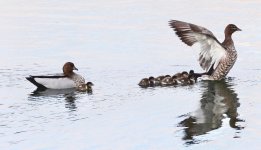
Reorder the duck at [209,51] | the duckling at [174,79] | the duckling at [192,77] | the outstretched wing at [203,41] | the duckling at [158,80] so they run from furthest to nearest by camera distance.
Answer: the duck at [209,51], the outstretched wing at [203,41], the duckling at [192,77], the duckling at [174,79], the duckling at [158,80]

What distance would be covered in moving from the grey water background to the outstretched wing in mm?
672

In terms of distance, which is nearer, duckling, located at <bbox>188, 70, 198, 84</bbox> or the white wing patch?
the white wing patch

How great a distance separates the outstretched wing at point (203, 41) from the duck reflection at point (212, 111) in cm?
63

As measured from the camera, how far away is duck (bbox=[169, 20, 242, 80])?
19.3m

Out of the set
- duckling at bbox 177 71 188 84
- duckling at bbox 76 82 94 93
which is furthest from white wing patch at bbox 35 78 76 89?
duckling at bbox 177 71 188 84

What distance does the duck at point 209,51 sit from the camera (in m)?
19.3

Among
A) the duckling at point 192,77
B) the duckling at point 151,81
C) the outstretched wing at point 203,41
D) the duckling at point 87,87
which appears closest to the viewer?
the duckling at point 87,87

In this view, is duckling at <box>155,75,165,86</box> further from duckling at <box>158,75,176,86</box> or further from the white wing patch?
the white wing patch

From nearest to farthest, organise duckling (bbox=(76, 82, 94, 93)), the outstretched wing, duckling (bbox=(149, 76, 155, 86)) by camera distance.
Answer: duckling (bbox=(76, 82, 94, 93))
duckling (bbox=(149, 76, 155, 86))
the outstretched wing

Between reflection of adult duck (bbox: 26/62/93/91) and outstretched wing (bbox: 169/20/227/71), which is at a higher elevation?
outstretched wing (bbox: 169/20/227/71)

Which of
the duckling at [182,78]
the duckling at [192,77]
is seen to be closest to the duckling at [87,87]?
the duckling at [182,78]

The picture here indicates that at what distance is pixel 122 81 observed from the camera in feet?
61.4

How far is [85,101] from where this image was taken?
16.5 meters

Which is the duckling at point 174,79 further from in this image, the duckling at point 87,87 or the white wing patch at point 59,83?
the white wing patch at point 59,83
